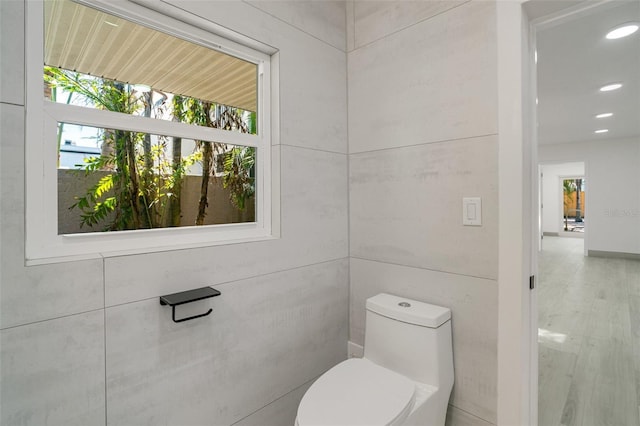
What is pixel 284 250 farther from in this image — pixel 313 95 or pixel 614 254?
pixel 614 254

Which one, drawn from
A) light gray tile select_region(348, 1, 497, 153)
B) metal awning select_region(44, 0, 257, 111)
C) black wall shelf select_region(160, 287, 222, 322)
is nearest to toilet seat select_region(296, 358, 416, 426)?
black wall shelf select_region(160, 287, 222, 322)

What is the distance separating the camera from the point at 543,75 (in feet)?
10.4

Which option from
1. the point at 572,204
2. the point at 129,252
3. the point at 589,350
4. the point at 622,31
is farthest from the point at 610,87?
the point at 572,204

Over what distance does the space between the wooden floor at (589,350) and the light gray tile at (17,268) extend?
2.50m

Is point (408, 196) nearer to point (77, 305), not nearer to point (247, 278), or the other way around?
point (247, 278)

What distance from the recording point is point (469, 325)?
142 centimetres

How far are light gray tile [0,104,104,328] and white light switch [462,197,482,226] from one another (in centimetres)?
155

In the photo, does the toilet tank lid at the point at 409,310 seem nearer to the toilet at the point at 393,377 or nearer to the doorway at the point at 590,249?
the toilet at the point at 393,377

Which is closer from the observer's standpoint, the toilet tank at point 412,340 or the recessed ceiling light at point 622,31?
the toilet tank at point 412,340

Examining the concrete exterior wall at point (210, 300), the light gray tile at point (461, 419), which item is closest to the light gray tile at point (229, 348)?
the concrete exterior wall at point (210, 300)

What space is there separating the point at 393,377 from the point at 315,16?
6.30 ft

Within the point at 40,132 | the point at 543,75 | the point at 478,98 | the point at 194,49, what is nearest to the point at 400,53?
the point at 478,98

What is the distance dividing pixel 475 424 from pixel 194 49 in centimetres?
215

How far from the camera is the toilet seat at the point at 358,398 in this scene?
3.57 feet
